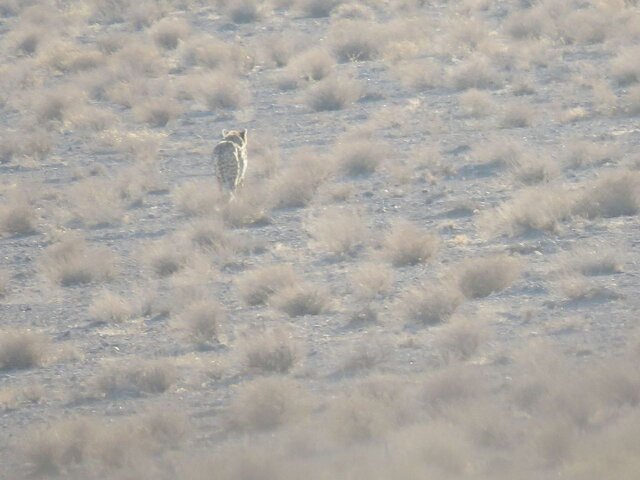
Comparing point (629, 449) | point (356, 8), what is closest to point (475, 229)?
point (629, 449)

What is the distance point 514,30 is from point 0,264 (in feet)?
53.3

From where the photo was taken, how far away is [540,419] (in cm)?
938

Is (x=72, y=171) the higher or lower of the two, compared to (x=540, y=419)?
lower

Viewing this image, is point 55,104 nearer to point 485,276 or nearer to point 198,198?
point 198,198

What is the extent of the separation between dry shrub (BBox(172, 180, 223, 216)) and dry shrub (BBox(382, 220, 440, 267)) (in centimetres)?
363

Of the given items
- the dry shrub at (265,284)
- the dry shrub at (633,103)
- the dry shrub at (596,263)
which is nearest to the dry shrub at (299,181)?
the dry shrub at (265,284)

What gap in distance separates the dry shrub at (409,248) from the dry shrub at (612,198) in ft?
6.84

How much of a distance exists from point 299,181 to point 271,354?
24.8ft

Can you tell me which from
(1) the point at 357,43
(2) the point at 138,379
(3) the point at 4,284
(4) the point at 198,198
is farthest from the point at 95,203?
(1) the point at 357,43

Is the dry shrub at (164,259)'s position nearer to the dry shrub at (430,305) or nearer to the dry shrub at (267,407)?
the dry shrub at (430,305)

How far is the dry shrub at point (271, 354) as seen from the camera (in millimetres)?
12688

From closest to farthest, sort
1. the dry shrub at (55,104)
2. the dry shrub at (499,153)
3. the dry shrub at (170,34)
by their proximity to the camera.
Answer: the dry shrub at (499,153) < the dry shrub at (55,104) < the dry shrub at (170,34)

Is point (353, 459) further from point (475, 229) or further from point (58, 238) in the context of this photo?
point (58, 238)

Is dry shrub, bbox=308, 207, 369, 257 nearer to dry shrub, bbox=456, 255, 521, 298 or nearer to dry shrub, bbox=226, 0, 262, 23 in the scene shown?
dry shrub, bbox=456, 255, 521, 298
